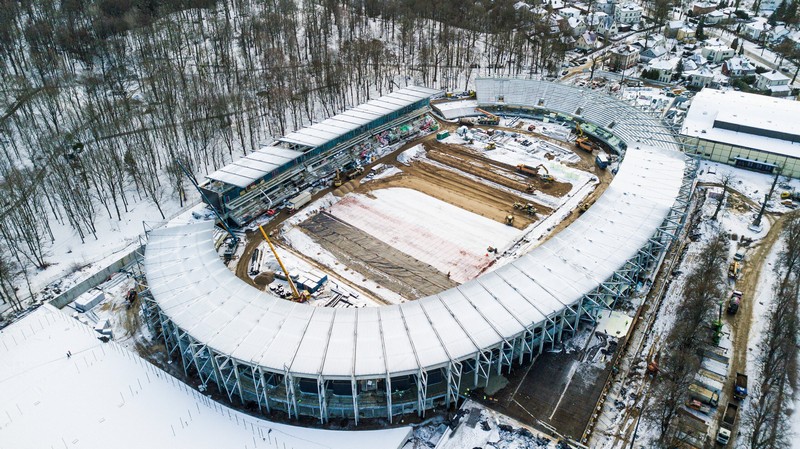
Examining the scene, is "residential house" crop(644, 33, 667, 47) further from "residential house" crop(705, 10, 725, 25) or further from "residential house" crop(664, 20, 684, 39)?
"residential house" crop(705, 10, 725, 25)

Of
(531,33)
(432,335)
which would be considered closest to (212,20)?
(531,33)

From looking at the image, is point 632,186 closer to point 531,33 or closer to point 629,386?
point 629,386

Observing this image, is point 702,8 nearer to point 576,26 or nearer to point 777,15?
→ point 777,15

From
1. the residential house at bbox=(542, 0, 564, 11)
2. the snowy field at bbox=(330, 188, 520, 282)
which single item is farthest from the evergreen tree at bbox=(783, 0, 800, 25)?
the snowy field at bbox=(330, 188, 520, 282)

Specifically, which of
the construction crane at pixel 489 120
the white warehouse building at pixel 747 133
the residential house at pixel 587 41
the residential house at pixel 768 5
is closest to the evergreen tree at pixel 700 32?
the residential house at pixel 587 41

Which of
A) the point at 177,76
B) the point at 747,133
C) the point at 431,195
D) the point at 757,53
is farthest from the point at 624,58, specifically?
the point at 177,76

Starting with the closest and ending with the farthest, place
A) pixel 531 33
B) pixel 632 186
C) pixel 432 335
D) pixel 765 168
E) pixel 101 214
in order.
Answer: pixel 432 335, pixel 632 186, pixel 101 214, pixel 765 168, pixel 531 33
